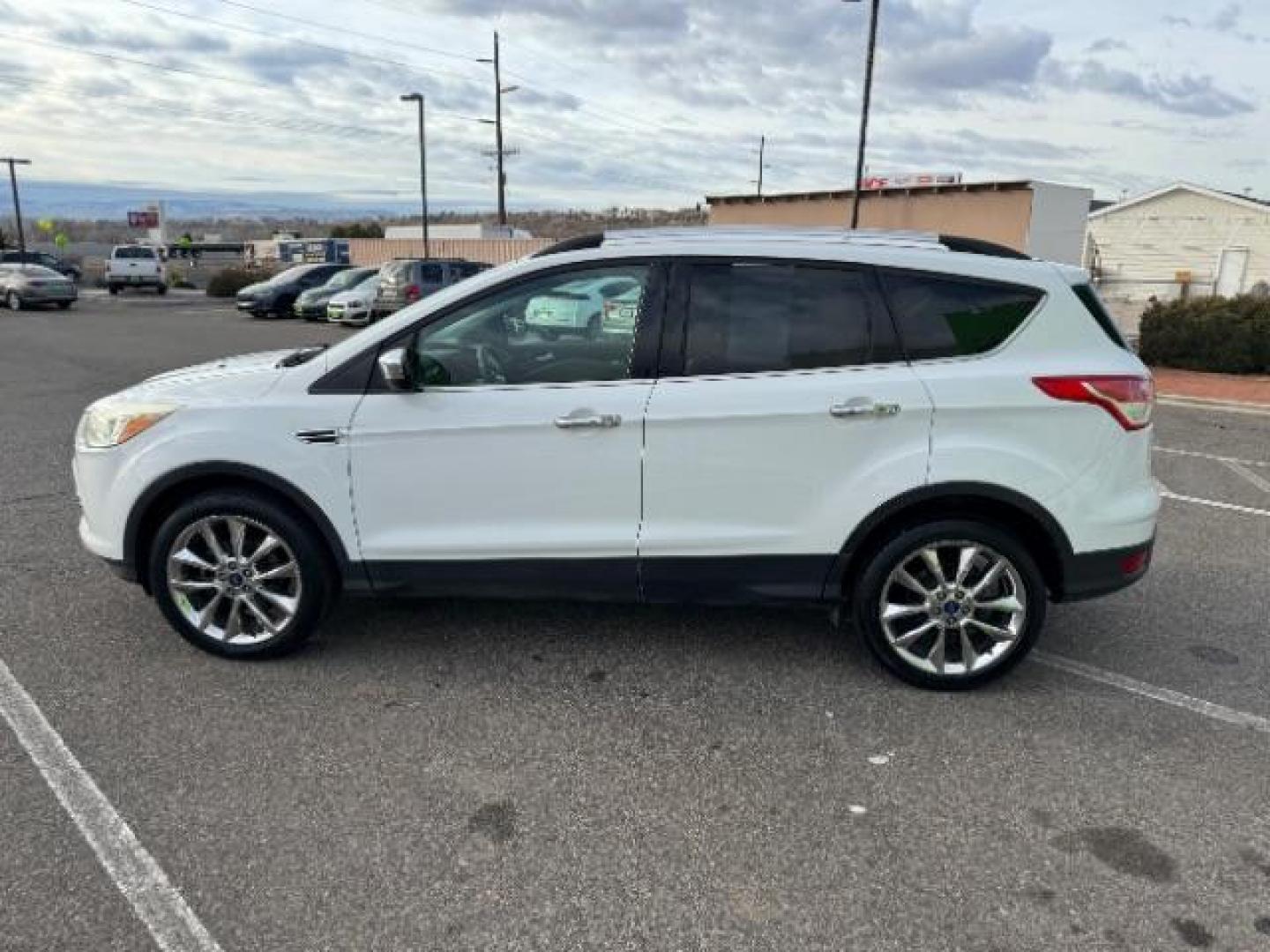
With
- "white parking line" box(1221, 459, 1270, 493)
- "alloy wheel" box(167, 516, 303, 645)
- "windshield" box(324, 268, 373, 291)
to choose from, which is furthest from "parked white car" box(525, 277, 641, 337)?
"windshield" box(324, 268, 373, 291)

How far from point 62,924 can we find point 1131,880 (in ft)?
9.56

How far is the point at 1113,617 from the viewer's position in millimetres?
4527

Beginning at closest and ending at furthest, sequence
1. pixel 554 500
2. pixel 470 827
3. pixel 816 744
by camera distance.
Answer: pixel 470 827
pixel 816 744
pixel 554 500

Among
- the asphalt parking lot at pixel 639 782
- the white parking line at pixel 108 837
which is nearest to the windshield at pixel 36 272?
the asphalt parking lot at pixel 639 782

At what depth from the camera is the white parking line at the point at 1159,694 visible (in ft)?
11.6

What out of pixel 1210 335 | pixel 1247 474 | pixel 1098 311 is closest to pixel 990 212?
pixel 1210 335

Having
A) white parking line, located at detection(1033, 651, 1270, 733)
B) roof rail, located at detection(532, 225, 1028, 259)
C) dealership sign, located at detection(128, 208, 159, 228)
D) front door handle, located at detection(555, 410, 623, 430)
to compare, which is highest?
dealership sign, located at detection(128, 208, 159, 228)

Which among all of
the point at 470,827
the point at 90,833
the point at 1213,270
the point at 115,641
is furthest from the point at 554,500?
the point at 1213,270

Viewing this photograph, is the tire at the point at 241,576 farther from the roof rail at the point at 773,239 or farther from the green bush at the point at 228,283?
the green bush at the point at 228,283

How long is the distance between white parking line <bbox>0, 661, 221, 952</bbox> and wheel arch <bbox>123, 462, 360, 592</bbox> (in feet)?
2.30

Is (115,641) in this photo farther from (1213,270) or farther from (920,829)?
(1213,270)

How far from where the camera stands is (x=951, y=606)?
12.0 ft

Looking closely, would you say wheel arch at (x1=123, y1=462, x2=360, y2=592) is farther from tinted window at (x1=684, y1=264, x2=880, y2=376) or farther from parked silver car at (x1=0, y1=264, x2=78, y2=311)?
parked silver car at (x1=0, y1=264, x2=78, y2=311)

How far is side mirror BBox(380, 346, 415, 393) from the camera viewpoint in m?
3.52
